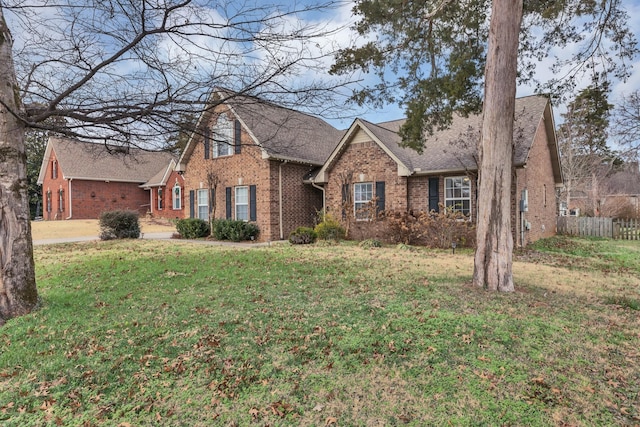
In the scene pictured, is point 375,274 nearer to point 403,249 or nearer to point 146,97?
point 403,249

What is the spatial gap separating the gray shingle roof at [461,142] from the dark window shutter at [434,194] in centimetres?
62

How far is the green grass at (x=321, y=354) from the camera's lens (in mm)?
3037

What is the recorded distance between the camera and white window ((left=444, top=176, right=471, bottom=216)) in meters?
13.8

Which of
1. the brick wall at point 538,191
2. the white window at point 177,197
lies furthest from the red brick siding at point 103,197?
the brick wall at point 538,191

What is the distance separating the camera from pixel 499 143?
6.28m

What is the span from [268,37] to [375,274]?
18.2 feet

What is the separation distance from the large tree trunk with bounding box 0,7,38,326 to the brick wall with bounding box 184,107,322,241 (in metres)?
10.2

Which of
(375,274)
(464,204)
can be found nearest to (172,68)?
(375,274)

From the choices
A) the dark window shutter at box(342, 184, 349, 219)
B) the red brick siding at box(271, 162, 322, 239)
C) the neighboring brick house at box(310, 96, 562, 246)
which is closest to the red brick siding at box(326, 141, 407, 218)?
the neighboring brick house at box(310, 96, 562, 246)

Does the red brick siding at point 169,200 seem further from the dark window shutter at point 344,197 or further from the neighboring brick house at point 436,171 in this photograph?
the dark window shutter at point 344,197

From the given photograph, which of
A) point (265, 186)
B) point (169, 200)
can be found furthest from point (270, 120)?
point (169, 200)

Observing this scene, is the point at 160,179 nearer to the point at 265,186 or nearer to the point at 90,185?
the point at 90,185

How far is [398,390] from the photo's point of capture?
10.8 ft

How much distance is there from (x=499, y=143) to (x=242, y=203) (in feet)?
43.5
